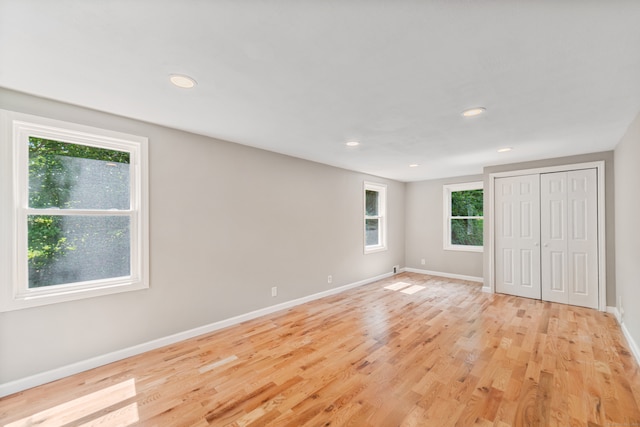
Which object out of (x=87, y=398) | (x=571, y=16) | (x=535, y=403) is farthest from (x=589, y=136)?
(x=87, y=398)

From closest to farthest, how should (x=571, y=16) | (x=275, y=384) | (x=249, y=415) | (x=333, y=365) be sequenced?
1. (x=571, y=16)
2. (x=249, y=415)
3. (x=275, y=384)
4. (x=333, y=365)

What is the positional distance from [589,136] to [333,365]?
3.93 metres

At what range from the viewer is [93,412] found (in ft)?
6.19

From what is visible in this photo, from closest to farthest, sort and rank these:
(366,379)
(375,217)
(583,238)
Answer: (366,379) → (583,238) → (375,217)

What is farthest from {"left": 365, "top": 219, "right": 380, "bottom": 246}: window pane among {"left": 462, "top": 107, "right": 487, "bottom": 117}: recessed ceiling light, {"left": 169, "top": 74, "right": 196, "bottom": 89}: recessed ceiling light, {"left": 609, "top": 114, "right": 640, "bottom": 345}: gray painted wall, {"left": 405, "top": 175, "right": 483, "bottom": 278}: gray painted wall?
{"left": 169, "top": 74, "right": 196, "bottom": 89}: recessed ceiling light

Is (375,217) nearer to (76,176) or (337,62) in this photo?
(337,62)

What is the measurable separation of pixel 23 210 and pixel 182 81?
→ 67.2 inches

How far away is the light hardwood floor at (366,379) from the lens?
1.83m

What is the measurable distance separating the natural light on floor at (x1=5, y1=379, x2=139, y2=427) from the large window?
14.5 feet

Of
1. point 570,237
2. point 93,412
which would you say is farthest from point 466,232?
point 93,412

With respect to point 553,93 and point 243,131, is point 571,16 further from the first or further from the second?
point 243,131

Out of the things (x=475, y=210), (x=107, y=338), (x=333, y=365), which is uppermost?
(x=475, y=210)

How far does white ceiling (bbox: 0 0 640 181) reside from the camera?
4.17 feet

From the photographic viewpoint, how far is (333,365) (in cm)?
248
